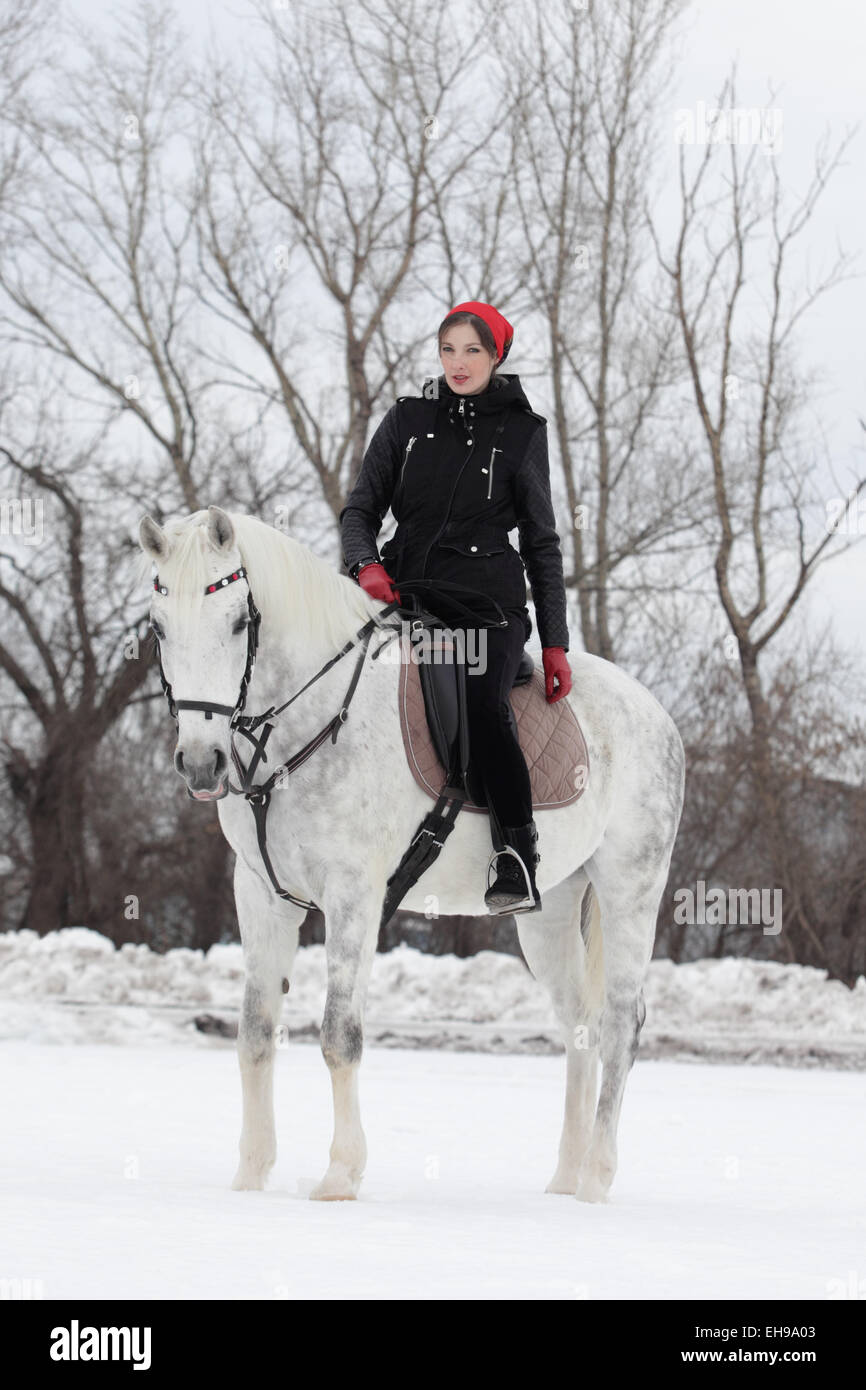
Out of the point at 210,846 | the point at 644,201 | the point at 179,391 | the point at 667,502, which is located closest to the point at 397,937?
the point at 210,846

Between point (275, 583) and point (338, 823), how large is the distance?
0.80 meters

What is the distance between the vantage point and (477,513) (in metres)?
5.25

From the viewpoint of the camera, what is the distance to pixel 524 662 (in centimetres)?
551

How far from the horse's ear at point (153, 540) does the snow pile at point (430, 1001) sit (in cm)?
718

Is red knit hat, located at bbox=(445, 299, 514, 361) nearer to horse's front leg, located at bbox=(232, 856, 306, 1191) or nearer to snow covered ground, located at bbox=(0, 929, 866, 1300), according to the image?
horse's front leg, located at bbox=(232, 856, 306, 1191)

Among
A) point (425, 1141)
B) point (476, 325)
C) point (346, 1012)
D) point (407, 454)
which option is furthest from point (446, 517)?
point (425, 1141)

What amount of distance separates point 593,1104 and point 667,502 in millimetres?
12401

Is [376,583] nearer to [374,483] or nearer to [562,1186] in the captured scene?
[374,483]

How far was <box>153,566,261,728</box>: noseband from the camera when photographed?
429cm

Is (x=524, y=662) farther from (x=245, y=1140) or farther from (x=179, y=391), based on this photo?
(x=179, y=391)

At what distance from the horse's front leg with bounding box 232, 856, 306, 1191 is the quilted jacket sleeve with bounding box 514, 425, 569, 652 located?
1.45 m

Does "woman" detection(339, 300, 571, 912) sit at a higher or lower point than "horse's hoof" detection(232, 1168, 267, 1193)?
higher
